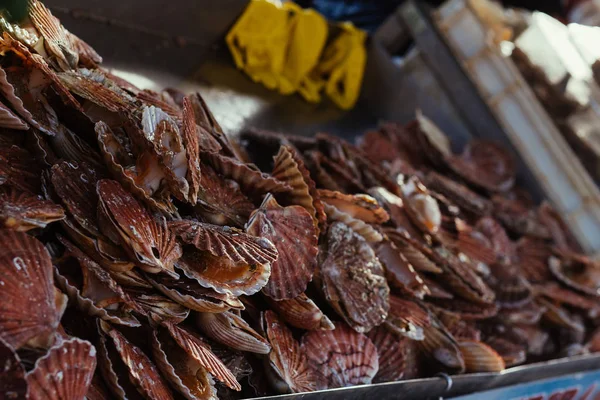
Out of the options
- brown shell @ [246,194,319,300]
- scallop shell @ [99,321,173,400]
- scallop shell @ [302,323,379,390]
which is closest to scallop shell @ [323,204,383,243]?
brown shell @ [246,194,319,300]

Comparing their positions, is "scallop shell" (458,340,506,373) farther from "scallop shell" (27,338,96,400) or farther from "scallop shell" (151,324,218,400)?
"scallop shell" (27,338,96,400)

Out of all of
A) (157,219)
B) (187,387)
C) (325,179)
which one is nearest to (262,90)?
(325,179)

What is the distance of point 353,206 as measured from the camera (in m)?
1.67

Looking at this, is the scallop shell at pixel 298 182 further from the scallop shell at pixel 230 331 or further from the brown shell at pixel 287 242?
the scallop shell at pixel 230 331

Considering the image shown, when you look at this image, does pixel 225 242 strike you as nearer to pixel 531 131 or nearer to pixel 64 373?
pixel 64 373

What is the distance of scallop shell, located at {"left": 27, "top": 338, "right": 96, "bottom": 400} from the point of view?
0.78 m

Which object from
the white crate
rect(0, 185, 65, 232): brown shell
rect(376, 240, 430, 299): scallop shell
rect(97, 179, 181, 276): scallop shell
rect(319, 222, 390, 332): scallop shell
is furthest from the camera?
the white crate

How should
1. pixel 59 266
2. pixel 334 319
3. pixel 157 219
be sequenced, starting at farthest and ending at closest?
pixel 334 319, pixel 157 219, pixel 59 266

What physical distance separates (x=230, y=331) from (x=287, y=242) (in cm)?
28

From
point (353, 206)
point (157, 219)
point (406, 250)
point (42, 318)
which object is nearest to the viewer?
point (42, 318)

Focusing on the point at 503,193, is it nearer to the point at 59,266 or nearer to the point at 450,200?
the point at 450,200

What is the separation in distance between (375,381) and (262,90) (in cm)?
166

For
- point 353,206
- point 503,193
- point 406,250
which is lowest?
point 503,193

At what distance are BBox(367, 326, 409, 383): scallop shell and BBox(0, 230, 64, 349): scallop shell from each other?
0.91 m
